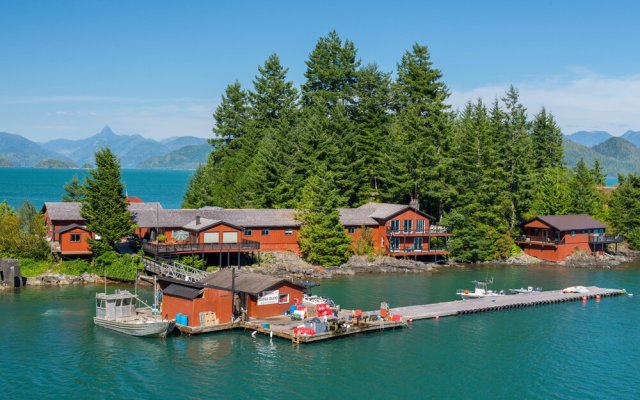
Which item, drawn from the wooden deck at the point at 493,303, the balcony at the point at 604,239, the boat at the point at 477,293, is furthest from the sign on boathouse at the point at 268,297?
the balcony at the point at 604,239

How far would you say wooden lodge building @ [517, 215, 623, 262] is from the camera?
3263 inches

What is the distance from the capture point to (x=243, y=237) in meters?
67.3

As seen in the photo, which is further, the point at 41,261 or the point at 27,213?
the point at 27,213

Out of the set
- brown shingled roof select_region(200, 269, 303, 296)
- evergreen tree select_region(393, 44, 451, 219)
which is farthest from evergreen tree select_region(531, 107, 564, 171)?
brown shingled roof select_region(200, 269, 303, 296)

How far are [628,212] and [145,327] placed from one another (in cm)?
7358

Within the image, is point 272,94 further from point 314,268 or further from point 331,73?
point 314,268

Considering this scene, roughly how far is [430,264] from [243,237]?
76.0ft

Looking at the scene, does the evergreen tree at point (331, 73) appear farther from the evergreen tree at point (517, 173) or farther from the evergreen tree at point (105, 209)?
the evergreen tree at point (105, 209)

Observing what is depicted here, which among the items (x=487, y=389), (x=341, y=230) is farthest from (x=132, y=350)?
(x=341, y=230)

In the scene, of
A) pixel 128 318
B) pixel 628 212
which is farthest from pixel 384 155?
pixel 128 318

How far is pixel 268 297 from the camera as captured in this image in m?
47.6

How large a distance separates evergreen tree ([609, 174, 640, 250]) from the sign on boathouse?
2494 inches

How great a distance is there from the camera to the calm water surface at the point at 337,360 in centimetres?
3531

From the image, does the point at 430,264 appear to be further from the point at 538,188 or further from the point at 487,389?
the point at 487,389
